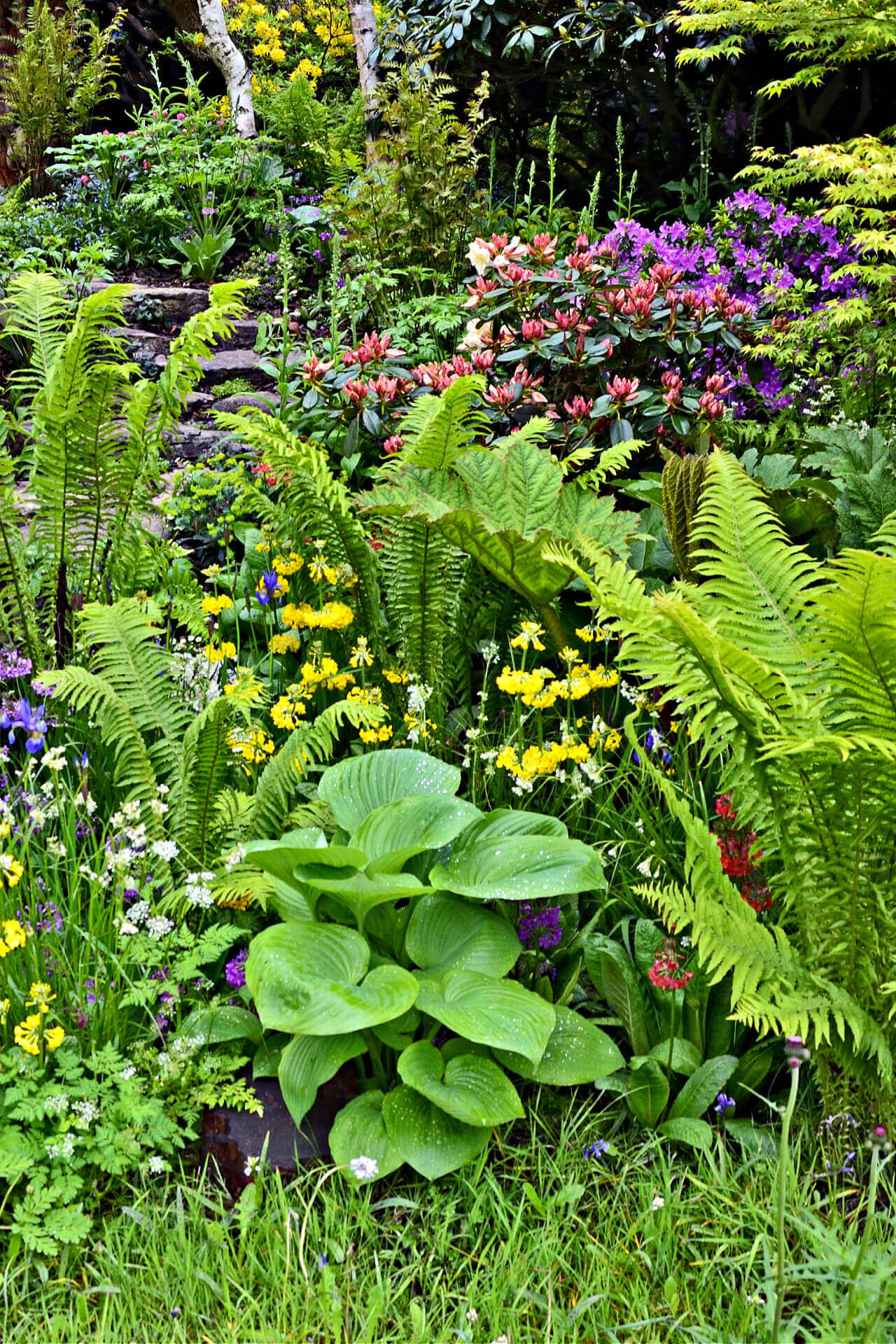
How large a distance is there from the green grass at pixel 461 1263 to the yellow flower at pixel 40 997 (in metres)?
0.35

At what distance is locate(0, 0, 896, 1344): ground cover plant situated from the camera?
68.2 inches

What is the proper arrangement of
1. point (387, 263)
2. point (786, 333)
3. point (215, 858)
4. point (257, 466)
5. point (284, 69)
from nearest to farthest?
point (215, 858)
point (257, 466)
point (786, 333)
point (387, 263)
point (284, 69)

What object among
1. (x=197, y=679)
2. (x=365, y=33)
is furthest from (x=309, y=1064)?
(x=365, y=33)

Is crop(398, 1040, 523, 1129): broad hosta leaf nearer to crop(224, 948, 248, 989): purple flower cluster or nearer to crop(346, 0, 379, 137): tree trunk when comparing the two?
crop(224, 948, 248, 989): purple flower cluster

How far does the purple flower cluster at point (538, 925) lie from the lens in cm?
217

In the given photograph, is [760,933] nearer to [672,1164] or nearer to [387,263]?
[672,1164]

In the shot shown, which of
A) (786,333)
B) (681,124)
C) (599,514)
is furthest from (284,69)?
(599,514)

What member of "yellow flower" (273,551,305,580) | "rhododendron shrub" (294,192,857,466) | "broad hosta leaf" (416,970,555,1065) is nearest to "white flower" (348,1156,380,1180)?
"broad hosta leaf" (416,970,555,1065)

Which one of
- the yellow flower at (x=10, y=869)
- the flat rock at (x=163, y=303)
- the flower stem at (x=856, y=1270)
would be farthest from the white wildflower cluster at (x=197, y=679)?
the flat rock at (x=163, y=303)

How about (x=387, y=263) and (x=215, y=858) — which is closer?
(x=215, y=858)

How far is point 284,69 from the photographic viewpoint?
1009 cm

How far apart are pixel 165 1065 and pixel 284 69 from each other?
1043 centimetres

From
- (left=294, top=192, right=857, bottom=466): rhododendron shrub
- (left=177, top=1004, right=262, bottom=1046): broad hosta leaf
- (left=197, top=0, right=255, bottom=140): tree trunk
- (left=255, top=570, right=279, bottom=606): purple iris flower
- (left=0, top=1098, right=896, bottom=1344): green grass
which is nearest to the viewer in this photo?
(left=0, top=1098, right=896, bottom=1344): green grass

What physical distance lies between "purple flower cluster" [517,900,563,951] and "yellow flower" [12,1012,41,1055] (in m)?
0.93
